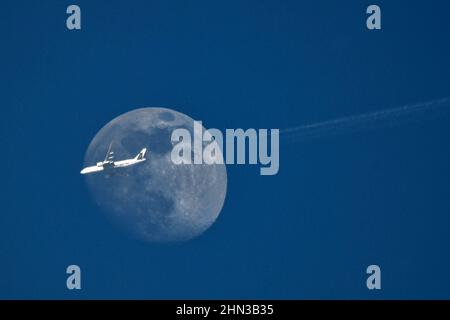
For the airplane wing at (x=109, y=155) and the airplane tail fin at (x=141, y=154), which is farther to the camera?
the airplane wing at (x=109, y=155)

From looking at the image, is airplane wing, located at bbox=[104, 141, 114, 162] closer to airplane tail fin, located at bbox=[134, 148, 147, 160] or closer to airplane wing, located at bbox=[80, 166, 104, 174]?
airplane wing, located at bbox=[80, 166, 104, 174]

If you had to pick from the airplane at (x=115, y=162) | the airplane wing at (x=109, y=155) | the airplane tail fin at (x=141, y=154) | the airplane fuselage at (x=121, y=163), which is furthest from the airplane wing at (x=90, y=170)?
the airplane tail fin at (x=141, y=154)

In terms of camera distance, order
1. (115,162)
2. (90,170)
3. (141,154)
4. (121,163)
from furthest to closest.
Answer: (90,170)
(115,162)
(141,154)
(121,163)

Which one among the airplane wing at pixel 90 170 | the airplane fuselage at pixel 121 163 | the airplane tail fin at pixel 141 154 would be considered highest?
the airplane tail fin at pixel 141 154

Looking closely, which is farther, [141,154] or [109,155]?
[109,155]

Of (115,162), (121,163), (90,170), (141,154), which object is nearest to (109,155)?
(115,162)

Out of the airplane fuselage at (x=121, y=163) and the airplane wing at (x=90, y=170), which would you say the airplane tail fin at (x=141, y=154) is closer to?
the airplane fuselage at (x=121, y=163)

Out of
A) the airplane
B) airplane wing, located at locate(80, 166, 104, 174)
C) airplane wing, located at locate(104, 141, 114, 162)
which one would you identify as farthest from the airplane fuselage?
airplane wing, located at locate(80, 166, 104, 174)

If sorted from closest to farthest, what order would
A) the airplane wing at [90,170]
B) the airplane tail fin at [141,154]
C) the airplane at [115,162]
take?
the airplane at [115,162]
the airplane tail fin at [141,154]
the airplane wing at [90,170]

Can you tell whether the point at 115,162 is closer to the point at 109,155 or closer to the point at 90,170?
the point at 109,155

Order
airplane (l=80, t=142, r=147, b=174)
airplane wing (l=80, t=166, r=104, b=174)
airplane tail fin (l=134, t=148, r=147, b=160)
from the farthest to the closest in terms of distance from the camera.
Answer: airplane wing (l=80, t=166, r=104, b=174) < airplane tail fin (l=134, t=148, r=147, b=160) < airplane (l=80, t=142, r=147, b=174)

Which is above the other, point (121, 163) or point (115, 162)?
point (115, 162)
